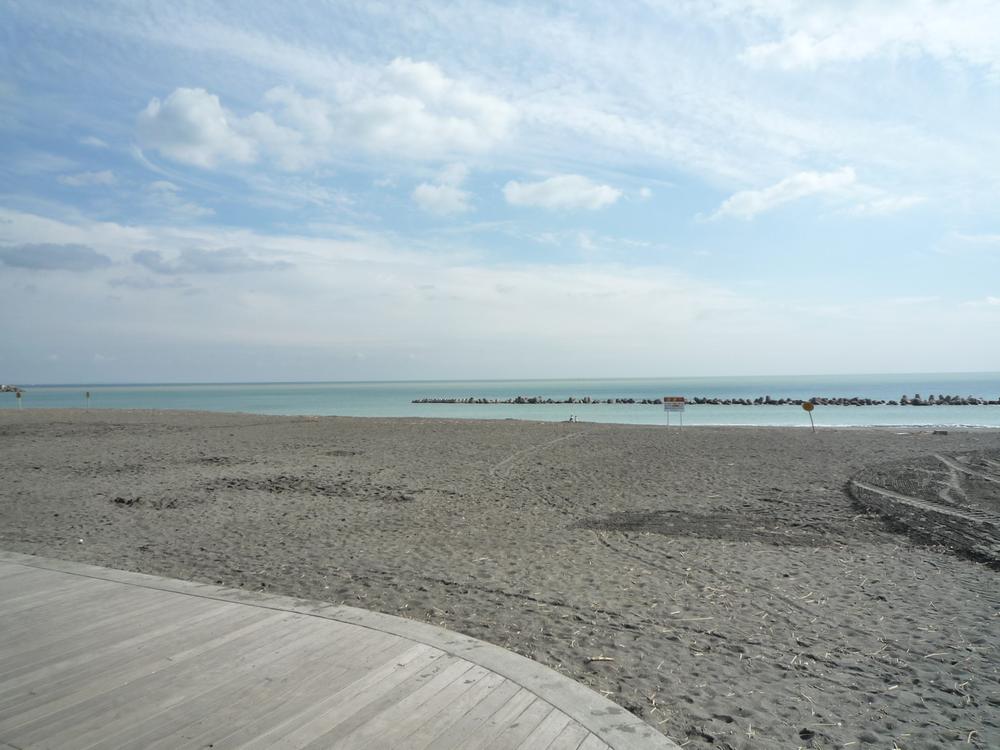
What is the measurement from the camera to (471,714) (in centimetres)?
354

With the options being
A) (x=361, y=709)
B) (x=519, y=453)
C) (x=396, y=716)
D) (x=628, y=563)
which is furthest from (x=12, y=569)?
Result: (x=519, y=453)

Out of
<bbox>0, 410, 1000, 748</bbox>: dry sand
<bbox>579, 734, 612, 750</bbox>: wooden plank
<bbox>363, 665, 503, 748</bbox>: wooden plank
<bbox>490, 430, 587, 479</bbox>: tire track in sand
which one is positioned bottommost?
<bbox>0, 410, 1000, 748</bbox>: dry sand

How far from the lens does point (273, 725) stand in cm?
338

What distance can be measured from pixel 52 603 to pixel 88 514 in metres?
6.25

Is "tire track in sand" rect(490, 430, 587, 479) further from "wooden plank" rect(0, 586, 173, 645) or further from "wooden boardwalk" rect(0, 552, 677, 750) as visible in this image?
"wooden boardwalk" rect(0, 552, 677, 750)

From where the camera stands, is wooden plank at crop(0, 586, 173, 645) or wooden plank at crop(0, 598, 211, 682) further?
wooden plank at crop(0, 586, 173, 645)

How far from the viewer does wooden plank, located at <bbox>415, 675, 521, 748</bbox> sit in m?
3.28

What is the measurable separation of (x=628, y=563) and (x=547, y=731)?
4894 millimetres

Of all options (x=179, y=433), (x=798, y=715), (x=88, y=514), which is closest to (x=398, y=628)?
(x=798, y=715)

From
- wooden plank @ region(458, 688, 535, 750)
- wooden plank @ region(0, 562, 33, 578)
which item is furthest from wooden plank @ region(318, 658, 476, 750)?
wooden plank @ region(0, 562, 33, 578)

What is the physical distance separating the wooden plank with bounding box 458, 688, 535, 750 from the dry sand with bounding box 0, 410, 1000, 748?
92 cm

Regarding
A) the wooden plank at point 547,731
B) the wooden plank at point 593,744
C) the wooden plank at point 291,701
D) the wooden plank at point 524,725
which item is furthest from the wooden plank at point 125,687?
the wooden plank at point 593,744

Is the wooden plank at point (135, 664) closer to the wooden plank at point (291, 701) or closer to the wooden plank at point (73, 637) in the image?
the wooden plank at point (73, 637)

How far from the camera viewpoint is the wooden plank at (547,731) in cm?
325
